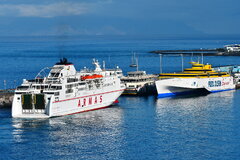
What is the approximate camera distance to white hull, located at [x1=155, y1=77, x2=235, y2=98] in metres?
65.6

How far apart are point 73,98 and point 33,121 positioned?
5691 millimetres

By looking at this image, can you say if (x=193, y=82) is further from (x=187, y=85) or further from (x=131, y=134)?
(x=131, y=134)

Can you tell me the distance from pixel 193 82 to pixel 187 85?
4.23 ft

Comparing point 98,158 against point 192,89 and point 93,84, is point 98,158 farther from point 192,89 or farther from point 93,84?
point 192,89

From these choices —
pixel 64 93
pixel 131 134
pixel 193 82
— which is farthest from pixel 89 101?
pixel 193 82

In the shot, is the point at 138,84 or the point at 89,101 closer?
the point at 89,101

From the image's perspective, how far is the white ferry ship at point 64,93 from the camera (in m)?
49.4

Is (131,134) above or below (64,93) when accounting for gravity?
below

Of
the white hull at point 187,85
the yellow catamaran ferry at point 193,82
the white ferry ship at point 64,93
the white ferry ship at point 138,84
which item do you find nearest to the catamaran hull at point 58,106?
the white ferry ship at point 64,93

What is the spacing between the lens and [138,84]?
6881 cm

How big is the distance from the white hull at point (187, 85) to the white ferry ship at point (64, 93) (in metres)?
8.50

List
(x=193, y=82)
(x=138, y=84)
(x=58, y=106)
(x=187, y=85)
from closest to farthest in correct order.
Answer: (x=58, y=106) < (x=187, y=85) < (x=193, y=82) < (x=138, y=84)

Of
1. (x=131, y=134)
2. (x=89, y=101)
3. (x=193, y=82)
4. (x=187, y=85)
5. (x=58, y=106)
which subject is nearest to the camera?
(x=131, y=134)

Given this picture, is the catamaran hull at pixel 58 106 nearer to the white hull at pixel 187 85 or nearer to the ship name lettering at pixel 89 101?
the ship name lettering at pixel 89 101
